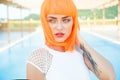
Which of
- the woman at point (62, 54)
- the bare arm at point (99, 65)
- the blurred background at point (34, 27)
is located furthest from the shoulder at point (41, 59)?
the blurred background at point (34, 27)

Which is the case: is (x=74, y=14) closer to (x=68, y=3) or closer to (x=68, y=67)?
(x=68, y=3)

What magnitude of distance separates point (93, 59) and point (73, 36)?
10 centimetres

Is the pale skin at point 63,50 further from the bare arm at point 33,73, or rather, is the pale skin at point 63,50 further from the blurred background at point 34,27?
the blurred background at point 34,27

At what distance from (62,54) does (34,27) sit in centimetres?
1724

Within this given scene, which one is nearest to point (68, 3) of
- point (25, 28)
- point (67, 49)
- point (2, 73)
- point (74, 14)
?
point (74, 14)

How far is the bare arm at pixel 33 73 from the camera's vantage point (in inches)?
32.1

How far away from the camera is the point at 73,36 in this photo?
0.89 metres

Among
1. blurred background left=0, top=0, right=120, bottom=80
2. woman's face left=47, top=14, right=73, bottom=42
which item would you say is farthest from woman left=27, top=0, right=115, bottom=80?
blurred background left=0, top=0, right=120, bottom=80

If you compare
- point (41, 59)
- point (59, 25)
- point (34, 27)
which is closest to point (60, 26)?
point (59, 25)

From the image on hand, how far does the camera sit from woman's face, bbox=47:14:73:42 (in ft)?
2.83

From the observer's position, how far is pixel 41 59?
847mm

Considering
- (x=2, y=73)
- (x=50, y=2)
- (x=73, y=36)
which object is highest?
(x=50, y=2)

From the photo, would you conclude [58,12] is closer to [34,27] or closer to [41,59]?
[41,59]

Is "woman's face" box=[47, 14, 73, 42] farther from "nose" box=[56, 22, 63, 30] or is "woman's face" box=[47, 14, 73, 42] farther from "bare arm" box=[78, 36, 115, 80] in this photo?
"bare arm" box=[78, 36, 115, 80]
